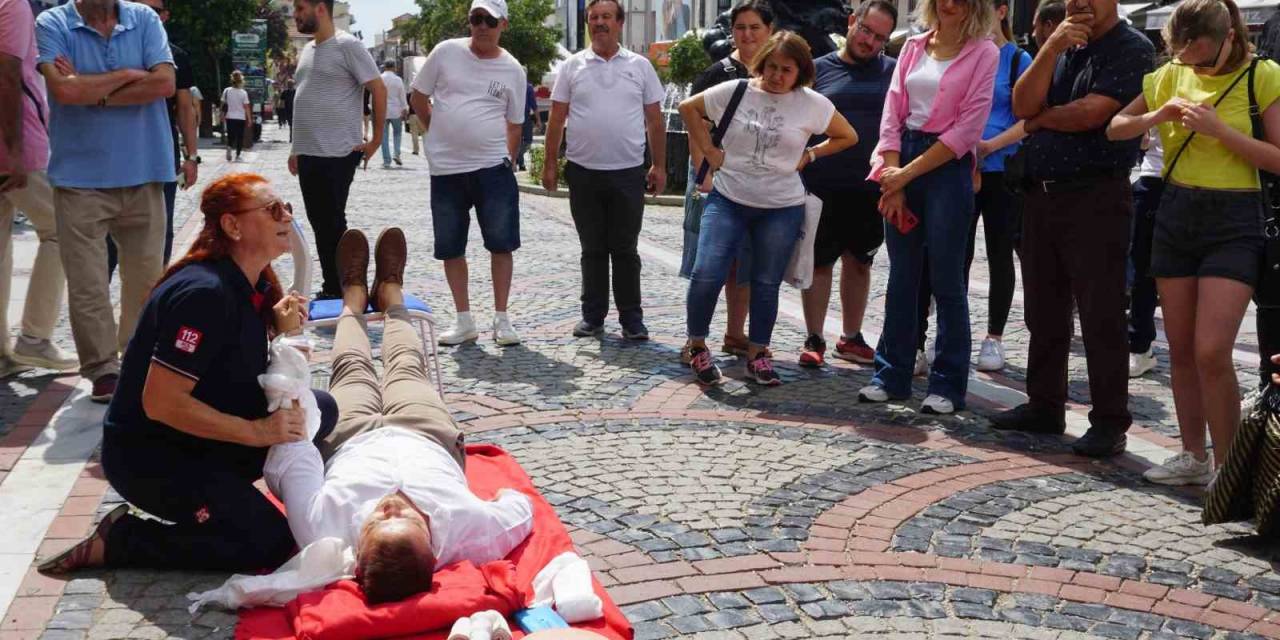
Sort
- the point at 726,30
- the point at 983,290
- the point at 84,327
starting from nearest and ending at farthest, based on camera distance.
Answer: the point at 84,327
the point at 726,30
the point at 983,290

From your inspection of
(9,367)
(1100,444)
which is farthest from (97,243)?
(1100,444)

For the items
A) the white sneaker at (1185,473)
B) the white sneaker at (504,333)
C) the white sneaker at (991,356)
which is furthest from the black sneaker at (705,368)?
the white sneaker at (1185,473)

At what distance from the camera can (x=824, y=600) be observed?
4.31 metres

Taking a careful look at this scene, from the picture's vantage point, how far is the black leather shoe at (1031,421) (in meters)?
6.43

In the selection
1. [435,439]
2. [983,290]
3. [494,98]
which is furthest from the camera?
[983,290]

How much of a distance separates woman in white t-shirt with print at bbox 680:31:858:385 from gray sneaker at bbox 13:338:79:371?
3.39 metres

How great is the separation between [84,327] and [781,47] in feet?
12.4

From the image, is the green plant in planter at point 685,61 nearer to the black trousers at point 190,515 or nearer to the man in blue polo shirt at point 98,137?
the man in blue polo shirt at point 98,137

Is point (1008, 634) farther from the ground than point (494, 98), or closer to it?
closer to it

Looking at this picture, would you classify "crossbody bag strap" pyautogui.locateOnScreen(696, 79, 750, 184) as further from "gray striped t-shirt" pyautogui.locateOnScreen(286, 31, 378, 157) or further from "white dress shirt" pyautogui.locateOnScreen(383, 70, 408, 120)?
"white dress shirt" pyautogui.locateOnScreen(383, 70, 408, 120)

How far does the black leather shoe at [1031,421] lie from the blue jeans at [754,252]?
1.41 meters

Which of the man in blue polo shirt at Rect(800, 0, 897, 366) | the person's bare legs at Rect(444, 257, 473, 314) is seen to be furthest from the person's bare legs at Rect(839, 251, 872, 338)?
the person's bare legs at Rect(444, 257, 473, 314)

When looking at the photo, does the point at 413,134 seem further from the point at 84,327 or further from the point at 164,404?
the point at 164,404

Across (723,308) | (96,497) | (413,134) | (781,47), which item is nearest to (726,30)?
(723,308)
